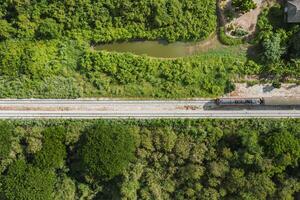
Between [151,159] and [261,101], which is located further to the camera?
[261,101]

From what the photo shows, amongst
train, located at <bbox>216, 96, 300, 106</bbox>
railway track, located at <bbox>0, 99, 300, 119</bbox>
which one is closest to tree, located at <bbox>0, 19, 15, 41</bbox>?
railway track, located at <bbox>0, 99, 300, 119</bbox>

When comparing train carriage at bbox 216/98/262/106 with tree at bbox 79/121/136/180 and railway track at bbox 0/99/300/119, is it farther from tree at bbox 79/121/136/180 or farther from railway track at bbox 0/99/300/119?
tree at bbox 79/121/136/180

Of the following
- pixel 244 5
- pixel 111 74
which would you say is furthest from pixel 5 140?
pixel 244 5

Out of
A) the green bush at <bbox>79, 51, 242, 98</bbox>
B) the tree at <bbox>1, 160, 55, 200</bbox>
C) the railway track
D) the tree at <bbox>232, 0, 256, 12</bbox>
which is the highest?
the tree at <bbox>232, 0, 256, 12</bbox>

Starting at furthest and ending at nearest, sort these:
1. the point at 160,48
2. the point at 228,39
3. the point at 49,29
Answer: the point at 160,48
the point at 228,39
the point at 49,29

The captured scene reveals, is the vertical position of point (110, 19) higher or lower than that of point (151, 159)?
higher

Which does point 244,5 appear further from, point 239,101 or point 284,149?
point 284,149

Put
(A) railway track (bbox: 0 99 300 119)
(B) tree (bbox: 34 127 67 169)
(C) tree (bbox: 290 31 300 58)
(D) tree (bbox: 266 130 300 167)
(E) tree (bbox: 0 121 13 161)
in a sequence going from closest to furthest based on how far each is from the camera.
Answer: (D) tree (bbox: 266 130 300 167), (E) tree (bbox: 0 121 13 161), (B) tree (bbox: 34 127 67 169), (C) tree (bbox: 290 31 300 58), (A) railway track (bbox: 0 99 300 119)

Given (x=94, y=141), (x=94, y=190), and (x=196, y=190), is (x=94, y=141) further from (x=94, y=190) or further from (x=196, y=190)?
(x=196, y=190)
